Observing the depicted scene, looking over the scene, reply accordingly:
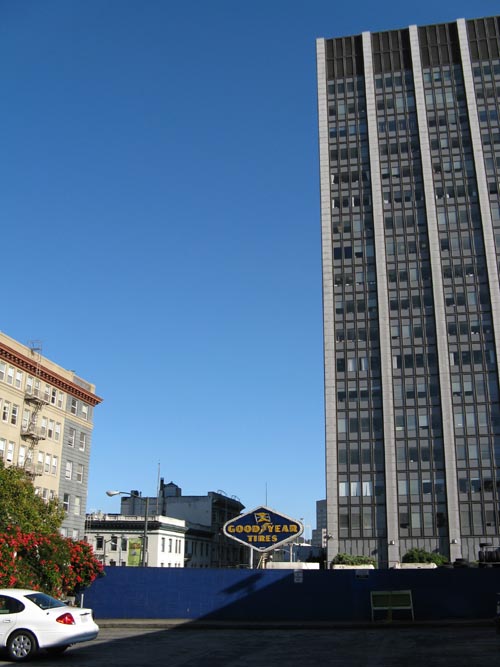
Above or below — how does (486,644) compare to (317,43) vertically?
below

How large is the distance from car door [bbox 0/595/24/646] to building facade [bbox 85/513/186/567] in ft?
242

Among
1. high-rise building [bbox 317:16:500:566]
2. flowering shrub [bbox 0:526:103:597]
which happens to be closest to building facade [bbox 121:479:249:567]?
high-rise building [bbox 317:16:500:566]

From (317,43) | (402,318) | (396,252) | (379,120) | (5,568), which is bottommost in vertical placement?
(5,568)

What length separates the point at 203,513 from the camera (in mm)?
116500

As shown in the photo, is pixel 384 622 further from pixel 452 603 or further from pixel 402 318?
pixel 402 318

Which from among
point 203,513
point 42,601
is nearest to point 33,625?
point 42,601

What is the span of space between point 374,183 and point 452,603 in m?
64.2

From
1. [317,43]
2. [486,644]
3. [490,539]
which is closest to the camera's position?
[486,644]

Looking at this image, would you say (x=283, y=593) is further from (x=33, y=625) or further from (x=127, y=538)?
(x=127, y=538)

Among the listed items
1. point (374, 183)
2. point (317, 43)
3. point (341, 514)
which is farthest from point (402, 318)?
point (317, 43)

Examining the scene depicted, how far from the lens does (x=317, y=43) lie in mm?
96375

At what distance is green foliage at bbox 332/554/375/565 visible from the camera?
70.1 meters

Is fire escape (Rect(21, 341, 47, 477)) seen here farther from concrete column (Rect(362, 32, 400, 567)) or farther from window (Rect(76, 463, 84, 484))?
concrete column (Rect(362, 32, 400, 567))

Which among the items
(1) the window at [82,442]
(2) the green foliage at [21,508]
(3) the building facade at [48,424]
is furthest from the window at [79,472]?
(2) the green foliage at [21,508]
